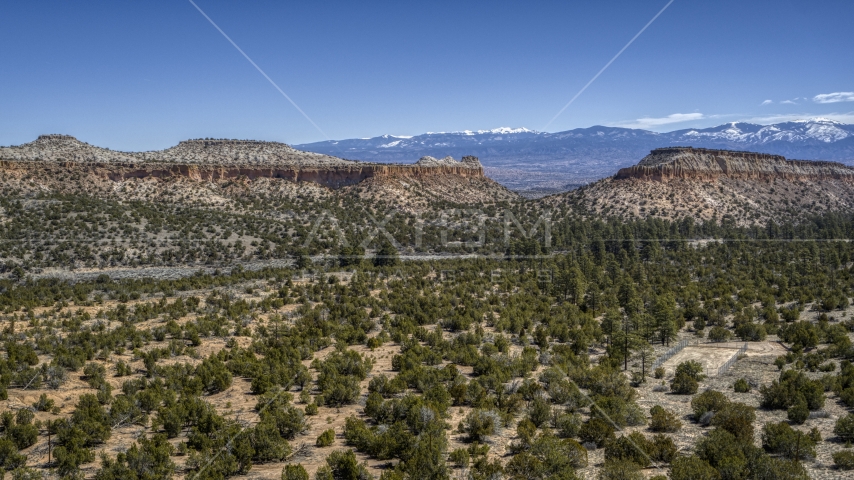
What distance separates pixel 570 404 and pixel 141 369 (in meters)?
17.3

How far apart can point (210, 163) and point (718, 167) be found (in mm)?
89952

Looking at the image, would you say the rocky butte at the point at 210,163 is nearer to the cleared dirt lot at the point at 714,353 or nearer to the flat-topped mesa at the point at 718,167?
the flat-topped mesa at the point at 718,167

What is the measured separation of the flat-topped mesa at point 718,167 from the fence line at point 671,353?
7815 centimetres

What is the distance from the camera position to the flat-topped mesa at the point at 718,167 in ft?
348

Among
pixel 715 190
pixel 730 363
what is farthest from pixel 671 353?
pixel 715 190

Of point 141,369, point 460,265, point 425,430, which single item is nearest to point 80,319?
point 141,369

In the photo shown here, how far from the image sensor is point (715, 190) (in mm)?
103875

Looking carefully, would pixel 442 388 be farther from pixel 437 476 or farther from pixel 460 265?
pixel 460 265

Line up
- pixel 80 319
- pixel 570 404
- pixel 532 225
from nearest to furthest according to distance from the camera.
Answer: pixel 570 404
pixel 80 319
pixel 532 225

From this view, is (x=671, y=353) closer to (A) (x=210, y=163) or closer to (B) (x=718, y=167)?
(A) (x=210, y=163)

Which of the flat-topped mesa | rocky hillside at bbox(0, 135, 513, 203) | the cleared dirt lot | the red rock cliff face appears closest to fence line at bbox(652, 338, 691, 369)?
the cleared dirt lot

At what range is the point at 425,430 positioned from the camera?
18.5 metres

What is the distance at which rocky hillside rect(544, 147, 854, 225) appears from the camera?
96.4 metres

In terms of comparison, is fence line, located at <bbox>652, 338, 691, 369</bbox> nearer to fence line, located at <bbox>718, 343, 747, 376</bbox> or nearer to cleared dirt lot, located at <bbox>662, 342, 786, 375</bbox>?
cleared dirt lot, located at <bbox>662, 342, 786, 375</bbox>
